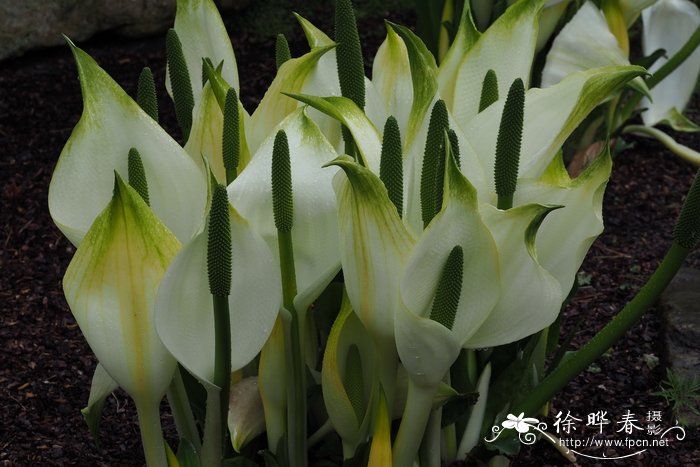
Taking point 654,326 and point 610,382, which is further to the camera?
point 654,326

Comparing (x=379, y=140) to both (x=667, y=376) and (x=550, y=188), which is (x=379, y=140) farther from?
(x=667, y=376)

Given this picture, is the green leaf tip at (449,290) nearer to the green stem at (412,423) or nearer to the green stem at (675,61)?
the green stem at (412,423)

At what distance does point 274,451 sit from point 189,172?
308 mm

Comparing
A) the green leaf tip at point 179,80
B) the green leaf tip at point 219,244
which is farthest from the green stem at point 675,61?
the green leaf tip at point 219,244

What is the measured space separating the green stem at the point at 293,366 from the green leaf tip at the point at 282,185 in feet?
0.05

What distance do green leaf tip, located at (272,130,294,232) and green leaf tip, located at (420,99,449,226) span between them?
12 centimetres

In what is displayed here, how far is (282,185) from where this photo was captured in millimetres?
852

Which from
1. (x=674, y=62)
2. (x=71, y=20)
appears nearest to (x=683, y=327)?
(x=674, y=62)

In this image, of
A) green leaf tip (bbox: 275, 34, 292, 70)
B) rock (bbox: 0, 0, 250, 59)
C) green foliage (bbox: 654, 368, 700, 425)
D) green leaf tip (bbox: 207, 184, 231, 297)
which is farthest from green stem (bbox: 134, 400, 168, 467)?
rock (bbox: 0, 0, 250, 59)

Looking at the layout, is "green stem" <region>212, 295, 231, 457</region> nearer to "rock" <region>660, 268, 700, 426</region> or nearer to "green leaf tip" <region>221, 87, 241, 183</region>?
"green leaf tip" <region>221, 87, 241, 183</region>

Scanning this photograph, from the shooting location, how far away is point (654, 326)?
1736mm

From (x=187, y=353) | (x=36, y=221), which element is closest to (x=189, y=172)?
(x=187, y=353)

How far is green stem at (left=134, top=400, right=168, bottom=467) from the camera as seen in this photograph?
921 millimetres

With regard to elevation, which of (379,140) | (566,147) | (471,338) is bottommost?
(566,147)
